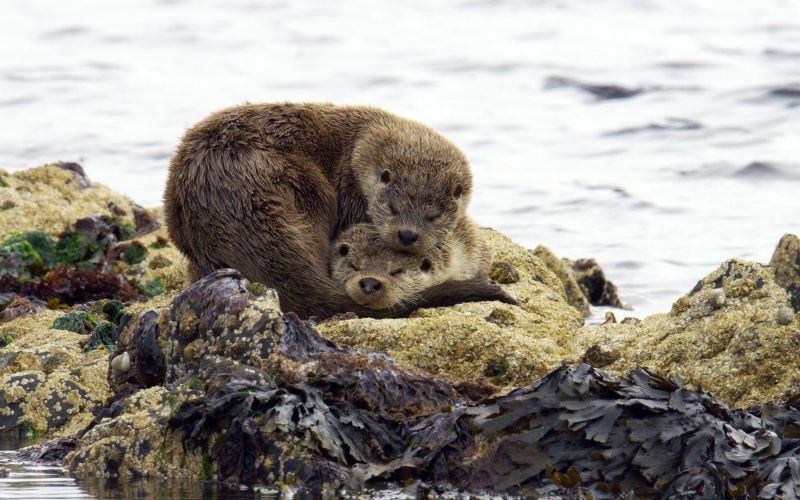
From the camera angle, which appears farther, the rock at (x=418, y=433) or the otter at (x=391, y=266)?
the otter at (x=391, y=266)

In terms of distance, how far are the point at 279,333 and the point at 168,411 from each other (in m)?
0.64

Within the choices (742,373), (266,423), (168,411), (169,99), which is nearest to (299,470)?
(266,423)

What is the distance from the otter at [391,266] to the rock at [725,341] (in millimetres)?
1238

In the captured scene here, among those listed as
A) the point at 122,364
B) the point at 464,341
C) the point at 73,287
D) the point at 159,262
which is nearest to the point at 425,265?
the point at 464,341

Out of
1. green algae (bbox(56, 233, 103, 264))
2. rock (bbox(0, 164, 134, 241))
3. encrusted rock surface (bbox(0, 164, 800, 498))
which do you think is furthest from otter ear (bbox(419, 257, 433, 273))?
rock (bbox(0, 164, 134, 241))

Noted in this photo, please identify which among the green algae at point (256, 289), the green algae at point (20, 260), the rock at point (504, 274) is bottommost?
the green algae at point (20, 260)

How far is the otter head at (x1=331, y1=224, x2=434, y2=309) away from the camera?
709cm

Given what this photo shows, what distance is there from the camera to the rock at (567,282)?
964 cm

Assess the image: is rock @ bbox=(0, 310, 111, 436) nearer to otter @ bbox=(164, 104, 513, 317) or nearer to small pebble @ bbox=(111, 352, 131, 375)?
small pebble @ bbox=(111, 352, 131, 375)

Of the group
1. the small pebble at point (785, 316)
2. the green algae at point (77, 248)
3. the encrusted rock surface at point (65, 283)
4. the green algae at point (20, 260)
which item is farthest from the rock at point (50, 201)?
the small pebble at point (785, 316)

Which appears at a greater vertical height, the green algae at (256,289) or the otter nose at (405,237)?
the green algae at (256,289)

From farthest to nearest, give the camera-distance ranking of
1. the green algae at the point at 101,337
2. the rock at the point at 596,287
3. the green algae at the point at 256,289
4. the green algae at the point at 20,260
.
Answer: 1. the rock at the point at 596,287
2. the green algae at the point at 20,260
3. the green algae at the point at 101,337
4. the green algae at the point at 256,289

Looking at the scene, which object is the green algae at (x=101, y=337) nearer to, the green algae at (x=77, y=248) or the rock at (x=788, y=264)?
the rock at (x=788, y=264)

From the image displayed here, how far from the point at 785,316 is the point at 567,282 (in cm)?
403
